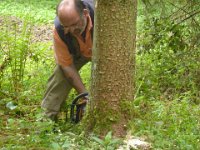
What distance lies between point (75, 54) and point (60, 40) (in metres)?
0.36

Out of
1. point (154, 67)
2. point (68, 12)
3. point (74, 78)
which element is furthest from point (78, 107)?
point (154, 67)

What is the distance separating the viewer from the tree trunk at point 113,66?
14.0 feet

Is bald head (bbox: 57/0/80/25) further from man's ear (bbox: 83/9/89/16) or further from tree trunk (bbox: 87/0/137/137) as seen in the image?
tree trunk (bbox: 87/0/137/137)

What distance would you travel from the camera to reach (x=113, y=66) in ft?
14.1

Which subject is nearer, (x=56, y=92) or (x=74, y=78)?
(x=74, y=78)

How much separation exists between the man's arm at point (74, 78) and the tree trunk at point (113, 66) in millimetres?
1248

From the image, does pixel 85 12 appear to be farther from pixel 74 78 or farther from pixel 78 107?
pixel 78 107

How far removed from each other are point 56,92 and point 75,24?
1325mm

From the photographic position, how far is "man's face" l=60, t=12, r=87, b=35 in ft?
16.8

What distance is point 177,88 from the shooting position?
278 inches

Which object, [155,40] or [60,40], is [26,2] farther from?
[60,40]

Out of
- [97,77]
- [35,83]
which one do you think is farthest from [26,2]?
[97,77]

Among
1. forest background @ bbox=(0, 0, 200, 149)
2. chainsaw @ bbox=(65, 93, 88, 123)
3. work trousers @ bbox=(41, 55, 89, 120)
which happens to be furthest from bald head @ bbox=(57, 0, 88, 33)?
forest background @ bbox=(0, 0, 200, 149)

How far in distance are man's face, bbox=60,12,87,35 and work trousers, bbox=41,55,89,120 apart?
81cm
